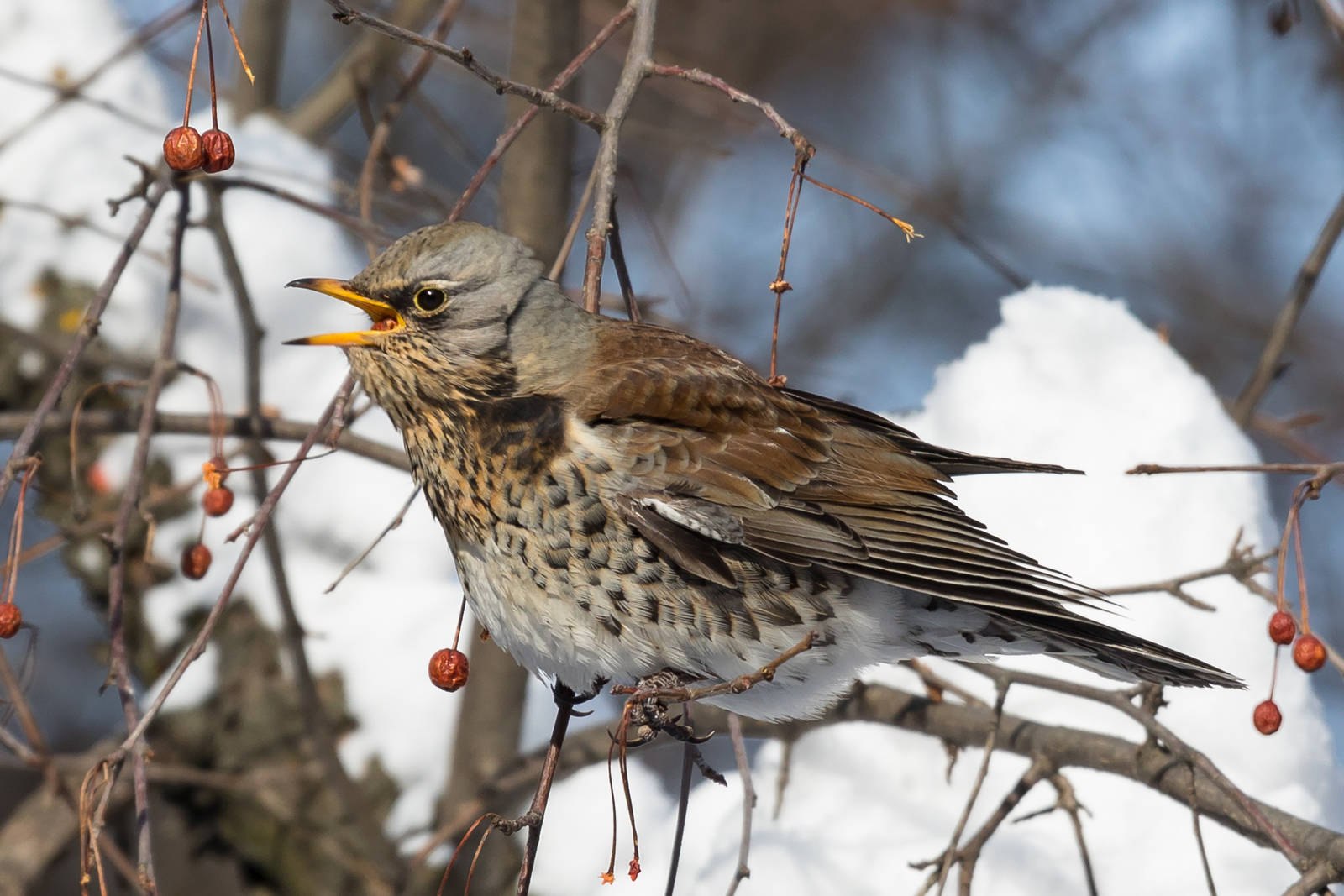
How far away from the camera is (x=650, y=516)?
2.27 meters

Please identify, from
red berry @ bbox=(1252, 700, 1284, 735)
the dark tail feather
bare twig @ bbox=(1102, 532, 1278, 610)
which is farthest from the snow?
the dark tail feather

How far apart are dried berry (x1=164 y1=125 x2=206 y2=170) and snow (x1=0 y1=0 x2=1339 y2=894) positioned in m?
1.40

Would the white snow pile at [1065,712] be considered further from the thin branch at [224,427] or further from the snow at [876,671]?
the thin branch at [224,427]

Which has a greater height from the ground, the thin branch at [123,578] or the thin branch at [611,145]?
the thin branch at [611,145]

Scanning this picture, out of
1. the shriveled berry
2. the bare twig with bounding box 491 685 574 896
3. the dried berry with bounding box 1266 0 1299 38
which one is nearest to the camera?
the bare twig with bounding box 491 685 574 896

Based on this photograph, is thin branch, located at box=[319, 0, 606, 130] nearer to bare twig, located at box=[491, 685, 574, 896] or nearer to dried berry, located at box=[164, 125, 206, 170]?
dried berry, located at box=[164, 125, 206, 170]

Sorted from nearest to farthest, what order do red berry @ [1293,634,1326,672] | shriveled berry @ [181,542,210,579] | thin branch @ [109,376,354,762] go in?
thin branch @ [109,376,354,762] < red berry @ [1293,634,1326,672] < shriveled berry @ [181,542,210,579]

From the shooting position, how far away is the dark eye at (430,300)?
91.4 inches

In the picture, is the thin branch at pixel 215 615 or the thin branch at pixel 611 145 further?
the thin branch at pixel 611 145

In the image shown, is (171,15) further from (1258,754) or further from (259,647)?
(1258,754)

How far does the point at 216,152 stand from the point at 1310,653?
2107 mm

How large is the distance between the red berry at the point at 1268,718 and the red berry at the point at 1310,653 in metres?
0.09

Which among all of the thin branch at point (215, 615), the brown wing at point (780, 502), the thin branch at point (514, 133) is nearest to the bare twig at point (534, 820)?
the brown wing at point (780, 502)

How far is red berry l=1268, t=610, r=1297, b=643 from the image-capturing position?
249 centimetres
